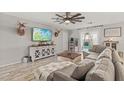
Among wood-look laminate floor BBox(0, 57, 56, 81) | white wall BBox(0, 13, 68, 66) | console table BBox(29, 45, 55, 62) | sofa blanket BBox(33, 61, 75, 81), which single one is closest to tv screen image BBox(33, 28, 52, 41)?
white wall BBox(0, 13, 68, 66)

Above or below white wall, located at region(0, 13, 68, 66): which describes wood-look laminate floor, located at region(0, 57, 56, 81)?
below

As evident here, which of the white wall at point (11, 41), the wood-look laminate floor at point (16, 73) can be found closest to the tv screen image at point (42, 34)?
the white wall at point (11, 41)

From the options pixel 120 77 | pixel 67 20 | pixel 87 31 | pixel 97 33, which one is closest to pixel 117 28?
pixel 97 33

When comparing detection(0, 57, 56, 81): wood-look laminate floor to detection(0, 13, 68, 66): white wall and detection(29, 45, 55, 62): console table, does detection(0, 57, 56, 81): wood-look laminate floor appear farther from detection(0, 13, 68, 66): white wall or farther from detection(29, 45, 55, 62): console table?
detection(29, 45, 55, 62): console table

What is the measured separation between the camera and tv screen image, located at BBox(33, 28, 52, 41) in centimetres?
509

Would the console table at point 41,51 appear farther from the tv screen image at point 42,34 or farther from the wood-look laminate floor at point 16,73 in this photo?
the wood-look laminate floor at point 16,73

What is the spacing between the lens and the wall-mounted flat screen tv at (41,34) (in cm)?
508

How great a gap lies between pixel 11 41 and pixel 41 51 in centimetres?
143

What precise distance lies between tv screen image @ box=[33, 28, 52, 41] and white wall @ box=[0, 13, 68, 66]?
221 millimetres

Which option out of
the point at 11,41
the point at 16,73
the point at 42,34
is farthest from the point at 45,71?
the point at 42,34

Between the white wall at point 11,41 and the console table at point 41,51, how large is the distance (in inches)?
10.3

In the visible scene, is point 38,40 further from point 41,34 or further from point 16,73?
point 16,73
